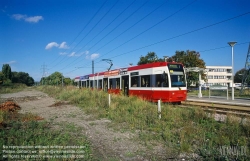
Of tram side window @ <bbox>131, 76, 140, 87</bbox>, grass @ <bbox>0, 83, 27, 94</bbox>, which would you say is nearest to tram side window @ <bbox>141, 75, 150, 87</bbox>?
tram side window @ <bbox>131, 76, 140, 87</bbox>

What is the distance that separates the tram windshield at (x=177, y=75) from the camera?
14094 mm

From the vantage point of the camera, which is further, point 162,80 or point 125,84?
point 125,84

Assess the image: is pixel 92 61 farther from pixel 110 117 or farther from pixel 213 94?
pixel 110 117

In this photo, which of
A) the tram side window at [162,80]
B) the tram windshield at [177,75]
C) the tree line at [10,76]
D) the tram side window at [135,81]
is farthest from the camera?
the tree line at [10,76]

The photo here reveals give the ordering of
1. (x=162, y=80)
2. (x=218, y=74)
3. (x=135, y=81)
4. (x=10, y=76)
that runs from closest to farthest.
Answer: (x=162, y=80)
(x=135, y=81)
(x=218, y=74)
(x=10, y=76)

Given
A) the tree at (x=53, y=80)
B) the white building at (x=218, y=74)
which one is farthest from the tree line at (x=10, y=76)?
the white building at (x=218, y=74)

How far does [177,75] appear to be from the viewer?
1442 centimetres

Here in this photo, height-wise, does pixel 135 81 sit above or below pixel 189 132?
above

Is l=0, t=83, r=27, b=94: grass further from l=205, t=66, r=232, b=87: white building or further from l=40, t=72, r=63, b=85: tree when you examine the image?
l=205, t=66, r=232, b=87: white building

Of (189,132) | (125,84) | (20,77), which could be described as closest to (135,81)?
(125,84)

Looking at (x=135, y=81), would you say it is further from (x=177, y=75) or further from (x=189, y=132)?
(x=189, y=132)

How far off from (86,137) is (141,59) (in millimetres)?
42235

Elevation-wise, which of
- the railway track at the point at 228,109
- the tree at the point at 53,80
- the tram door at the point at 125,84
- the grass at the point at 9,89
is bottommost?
the railway track at the point at 228,109

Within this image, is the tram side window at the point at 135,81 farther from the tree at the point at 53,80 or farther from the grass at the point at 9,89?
the tree at the point at 53,80
